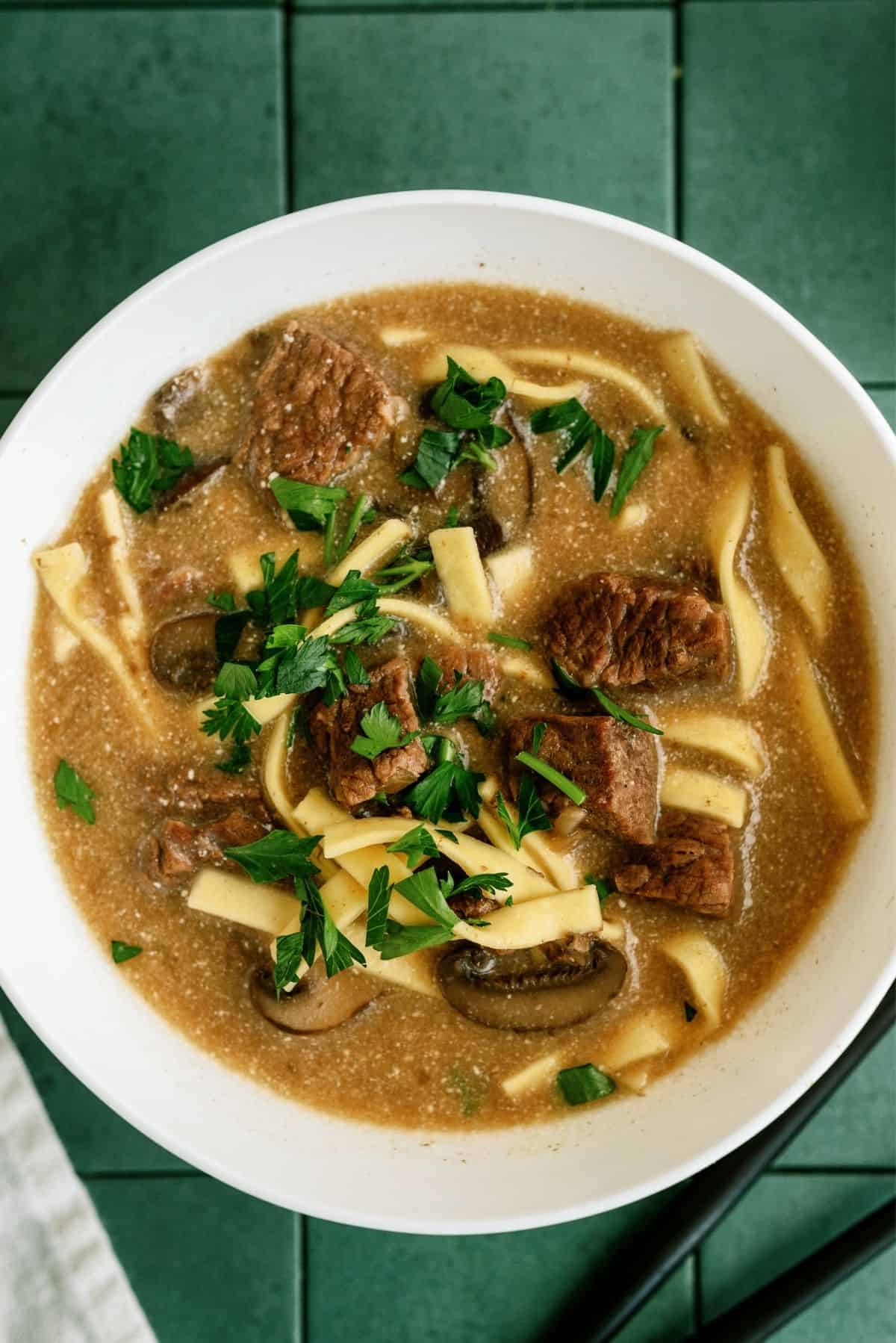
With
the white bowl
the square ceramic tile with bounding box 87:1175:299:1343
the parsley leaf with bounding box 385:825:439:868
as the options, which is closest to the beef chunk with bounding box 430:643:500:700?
the parsley leaf with bounding box 385:825:439:868

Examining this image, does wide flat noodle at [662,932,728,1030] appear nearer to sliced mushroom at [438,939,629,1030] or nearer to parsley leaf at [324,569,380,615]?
sliced mushroom at [438,939,629,1030]

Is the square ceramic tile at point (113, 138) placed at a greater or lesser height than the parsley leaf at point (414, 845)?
greater

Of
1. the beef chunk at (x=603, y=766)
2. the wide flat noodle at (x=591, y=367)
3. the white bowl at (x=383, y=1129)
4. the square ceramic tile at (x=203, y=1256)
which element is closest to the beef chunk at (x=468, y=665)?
the beef chunk at (x=603, y=766)

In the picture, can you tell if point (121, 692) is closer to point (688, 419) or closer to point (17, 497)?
point (17, 497)

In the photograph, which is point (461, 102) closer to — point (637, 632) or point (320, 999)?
point (637, 632)

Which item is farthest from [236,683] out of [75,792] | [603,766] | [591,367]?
[591,367]

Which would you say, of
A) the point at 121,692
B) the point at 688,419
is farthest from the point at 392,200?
the point at 121,692

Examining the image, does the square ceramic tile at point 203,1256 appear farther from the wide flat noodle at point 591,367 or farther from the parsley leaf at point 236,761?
the wide flat noodle at point 591,367
